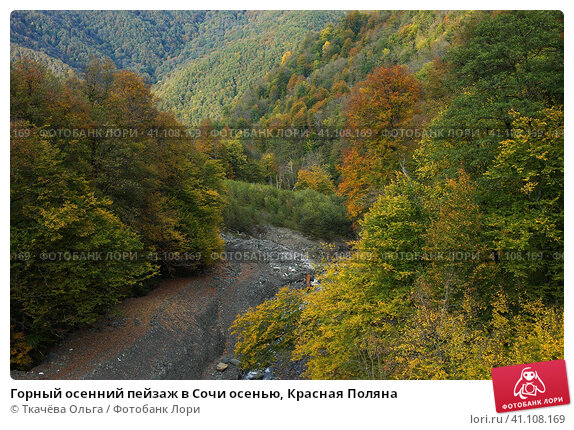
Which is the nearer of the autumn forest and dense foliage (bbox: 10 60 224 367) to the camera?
the autumn forest

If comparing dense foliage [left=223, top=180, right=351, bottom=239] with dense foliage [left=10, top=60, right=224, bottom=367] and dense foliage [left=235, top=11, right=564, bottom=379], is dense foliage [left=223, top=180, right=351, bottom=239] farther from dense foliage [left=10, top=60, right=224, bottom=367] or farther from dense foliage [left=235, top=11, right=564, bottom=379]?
dense foliage [left=235, top=11, right=564, bottom=379]

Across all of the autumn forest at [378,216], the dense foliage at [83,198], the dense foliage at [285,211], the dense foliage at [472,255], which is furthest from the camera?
the dense foliage at [285,211]

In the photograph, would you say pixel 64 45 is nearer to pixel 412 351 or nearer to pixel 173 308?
pixel 173 308

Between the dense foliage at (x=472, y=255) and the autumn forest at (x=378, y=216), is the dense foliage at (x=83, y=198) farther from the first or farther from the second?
the dense foliage at (x=472, y=255)

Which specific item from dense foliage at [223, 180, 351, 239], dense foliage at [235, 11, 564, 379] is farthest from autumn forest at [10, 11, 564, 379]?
dense foliage at [223, 180, 351, 239]

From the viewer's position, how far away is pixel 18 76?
18.4m

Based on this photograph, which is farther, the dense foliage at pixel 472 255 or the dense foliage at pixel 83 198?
the dense foliage at pixel 83 198

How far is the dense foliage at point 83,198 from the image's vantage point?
15883 mm

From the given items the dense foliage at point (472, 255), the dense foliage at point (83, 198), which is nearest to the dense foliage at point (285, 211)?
the dense foliage at point (83, 198)

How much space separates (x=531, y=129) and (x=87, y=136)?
2268 cm

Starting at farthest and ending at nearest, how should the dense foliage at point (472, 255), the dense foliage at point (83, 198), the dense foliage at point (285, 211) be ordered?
the dense foliage at point (285, 211) → the dense foliage at point (83, 198) → the dense foliage at point (472, 255)

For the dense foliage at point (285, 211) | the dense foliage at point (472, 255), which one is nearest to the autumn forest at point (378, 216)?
the dense foliage at point (472, 255)

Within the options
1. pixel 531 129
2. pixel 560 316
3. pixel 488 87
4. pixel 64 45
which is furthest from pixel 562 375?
pixel 64 45

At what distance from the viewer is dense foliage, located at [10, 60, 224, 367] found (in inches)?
625
